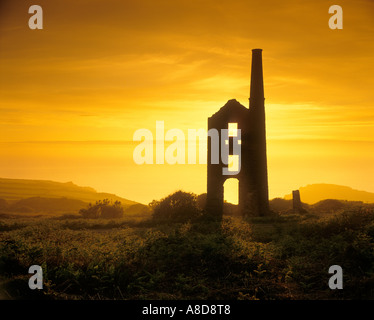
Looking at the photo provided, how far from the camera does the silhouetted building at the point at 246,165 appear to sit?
103 feet

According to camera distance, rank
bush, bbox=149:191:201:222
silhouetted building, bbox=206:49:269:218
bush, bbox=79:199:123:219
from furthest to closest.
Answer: bush, bbox=79:199:123:219 < silhouetted building, bbox=206:49:269:218 < bush, bbox=149:191:201:222

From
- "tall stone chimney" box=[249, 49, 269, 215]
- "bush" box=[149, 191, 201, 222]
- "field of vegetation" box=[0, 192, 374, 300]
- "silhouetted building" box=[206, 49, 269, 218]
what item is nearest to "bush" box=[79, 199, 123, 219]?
"bush" box=[149, 191, 201, 222]

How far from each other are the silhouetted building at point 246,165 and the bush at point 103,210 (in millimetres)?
9066

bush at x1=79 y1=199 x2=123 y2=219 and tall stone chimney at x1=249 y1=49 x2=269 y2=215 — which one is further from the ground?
tall stone chimney at x1=249 y1=49 x2=269 y2=215

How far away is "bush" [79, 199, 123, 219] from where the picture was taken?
35.8 metres

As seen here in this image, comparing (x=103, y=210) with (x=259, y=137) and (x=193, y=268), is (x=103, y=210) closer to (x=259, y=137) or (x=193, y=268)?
(x=259, y=137)

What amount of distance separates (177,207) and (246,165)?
6.28 m

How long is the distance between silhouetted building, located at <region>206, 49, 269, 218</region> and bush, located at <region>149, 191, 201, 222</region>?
2390 millimetres

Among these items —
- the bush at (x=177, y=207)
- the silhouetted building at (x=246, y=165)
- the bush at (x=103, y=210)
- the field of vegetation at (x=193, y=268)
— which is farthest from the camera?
the bush at (x=103, y=210)

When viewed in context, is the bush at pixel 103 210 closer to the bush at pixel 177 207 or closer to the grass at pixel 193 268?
the bush at pixel 177 207

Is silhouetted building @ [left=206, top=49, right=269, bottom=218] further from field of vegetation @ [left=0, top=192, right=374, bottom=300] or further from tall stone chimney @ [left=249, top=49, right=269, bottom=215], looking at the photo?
field of vegetation @ [left=0, top=192, right=374, bottom=300]

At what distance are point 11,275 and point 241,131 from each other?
2206cm

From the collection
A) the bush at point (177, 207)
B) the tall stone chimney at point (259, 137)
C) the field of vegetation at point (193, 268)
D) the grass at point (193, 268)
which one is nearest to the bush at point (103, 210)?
the bush at point (177, 207)
